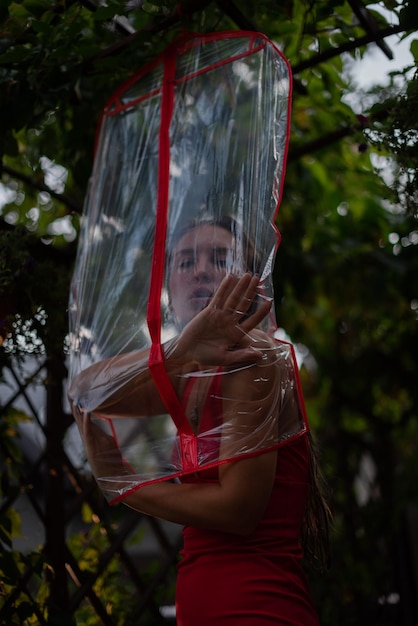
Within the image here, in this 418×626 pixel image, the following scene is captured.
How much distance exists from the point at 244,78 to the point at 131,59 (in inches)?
11.6

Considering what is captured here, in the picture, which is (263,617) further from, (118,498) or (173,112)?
(173,112)

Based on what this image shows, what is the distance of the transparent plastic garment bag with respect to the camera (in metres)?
1.10

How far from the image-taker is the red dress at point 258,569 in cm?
106

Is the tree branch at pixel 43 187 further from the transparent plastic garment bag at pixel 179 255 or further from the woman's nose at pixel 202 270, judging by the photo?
the woman's nose at pixel 202 270

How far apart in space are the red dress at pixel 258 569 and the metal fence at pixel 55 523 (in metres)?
0.47

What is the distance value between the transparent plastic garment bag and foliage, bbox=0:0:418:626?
0.12m

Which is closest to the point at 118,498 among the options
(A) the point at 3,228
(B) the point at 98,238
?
(B) the point at 98,238

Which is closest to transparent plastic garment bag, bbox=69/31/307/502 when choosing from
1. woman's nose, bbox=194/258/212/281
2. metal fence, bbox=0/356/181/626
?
woman's nose, bbox=194/258/212/281

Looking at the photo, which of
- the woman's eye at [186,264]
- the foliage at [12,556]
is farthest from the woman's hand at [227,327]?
the foliage at [12,556]

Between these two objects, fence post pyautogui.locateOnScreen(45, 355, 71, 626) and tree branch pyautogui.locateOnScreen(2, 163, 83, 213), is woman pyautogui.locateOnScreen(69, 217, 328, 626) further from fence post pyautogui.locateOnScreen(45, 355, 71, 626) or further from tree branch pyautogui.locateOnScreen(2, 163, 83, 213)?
tree branch pyautogui.locateOnScreen(2, 163, 83, 213)

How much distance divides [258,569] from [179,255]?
53 cm

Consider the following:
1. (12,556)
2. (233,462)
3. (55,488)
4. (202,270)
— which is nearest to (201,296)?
(202,270)

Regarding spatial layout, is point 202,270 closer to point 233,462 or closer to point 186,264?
point 186,264

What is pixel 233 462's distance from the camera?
106cm
